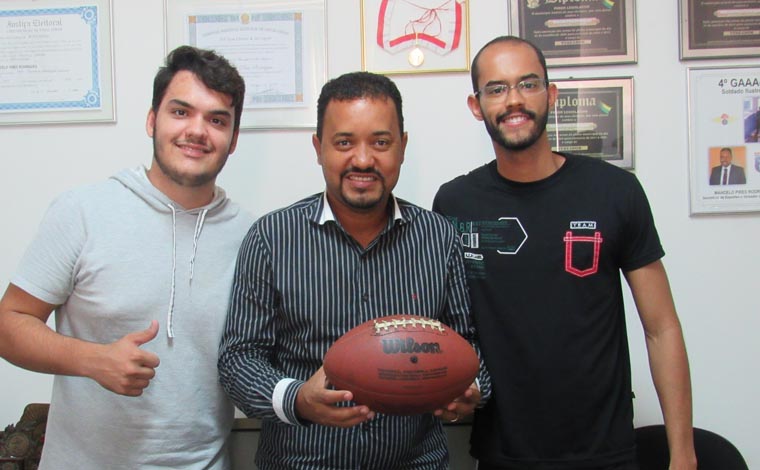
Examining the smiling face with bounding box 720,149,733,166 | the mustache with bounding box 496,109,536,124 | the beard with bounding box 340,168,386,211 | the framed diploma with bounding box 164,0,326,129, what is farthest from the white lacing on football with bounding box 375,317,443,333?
the smiling face with bounding box 720,149,733,166

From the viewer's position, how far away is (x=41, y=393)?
180cm

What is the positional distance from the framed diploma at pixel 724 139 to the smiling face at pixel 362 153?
112cm

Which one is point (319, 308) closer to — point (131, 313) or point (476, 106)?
point (131, 313)

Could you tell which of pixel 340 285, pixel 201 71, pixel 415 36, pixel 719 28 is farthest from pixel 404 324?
pixel 719 28

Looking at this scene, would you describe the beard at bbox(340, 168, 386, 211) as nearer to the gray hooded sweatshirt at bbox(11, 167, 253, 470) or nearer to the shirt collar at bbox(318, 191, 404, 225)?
the shirt collar at bbox(318, 191, 404, 225)

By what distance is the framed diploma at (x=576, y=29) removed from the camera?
5.56 ft

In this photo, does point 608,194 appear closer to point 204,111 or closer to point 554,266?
point 554,266

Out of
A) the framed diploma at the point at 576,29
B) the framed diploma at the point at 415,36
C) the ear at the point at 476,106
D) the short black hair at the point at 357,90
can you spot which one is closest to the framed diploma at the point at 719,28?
the framed diploma at the point at 576,29

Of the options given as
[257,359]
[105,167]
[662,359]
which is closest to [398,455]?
[257,359]

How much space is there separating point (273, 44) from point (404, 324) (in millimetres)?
1152

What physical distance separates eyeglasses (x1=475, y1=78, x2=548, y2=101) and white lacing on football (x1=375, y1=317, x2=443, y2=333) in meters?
0.59

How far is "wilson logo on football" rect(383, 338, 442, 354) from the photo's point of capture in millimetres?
973

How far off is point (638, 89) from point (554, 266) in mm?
837

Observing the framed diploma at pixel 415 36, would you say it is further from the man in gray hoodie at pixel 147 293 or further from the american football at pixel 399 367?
the american football at pixel 399 367
